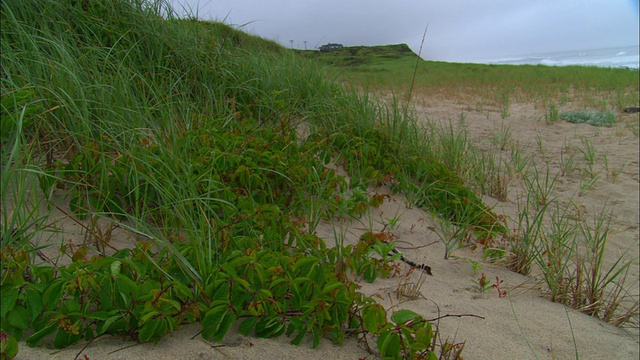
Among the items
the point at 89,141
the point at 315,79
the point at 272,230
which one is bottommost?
the point at 272,230

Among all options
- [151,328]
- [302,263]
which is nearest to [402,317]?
[302,263]

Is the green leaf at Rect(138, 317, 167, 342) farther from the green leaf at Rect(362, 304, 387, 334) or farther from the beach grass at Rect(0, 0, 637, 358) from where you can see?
the green leaf at Rect(362, 304, 387, 334)

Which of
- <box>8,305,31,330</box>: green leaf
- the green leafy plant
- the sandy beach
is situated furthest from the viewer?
the green leafy plant

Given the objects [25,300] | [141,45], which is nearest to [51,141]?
[25,300]

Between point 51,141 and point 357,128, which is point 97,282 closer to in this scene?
point 51,141

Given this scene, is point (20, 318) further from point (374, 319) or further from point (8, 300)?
point (374, 319)

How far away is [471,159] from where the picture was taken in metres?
4.30

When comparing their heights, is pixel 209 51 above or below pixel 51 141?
above

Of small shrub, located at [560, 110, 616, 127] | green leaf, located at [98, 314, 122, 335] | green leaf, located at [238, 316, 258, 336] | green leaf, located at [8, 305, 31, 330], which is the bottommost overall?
green leaf, located at [238, 316, 258, 336]

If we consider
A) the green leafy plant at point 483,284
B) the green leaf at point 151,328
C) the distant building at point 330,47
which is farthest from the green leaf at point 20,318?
the distant building at point 330,47

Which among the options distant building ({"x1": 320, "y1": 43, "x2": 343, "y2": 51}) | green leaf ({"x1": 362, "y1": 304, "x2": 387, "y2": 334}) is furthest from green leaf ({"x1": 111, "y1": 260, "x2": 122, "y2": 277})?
distant building ({"x1": 320, "y1": 43, "x2": 343, "y2": 51})

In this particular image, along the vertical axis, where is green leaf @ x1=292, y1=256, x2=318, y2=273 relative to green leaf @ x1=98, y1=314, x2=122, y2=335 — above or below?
above

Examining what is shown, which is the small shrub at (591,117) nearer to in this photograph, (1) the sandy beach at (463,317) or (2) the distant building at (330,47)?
(1) the sandy beach at (463,317)

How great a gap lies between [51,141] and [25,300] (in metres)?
1.08
